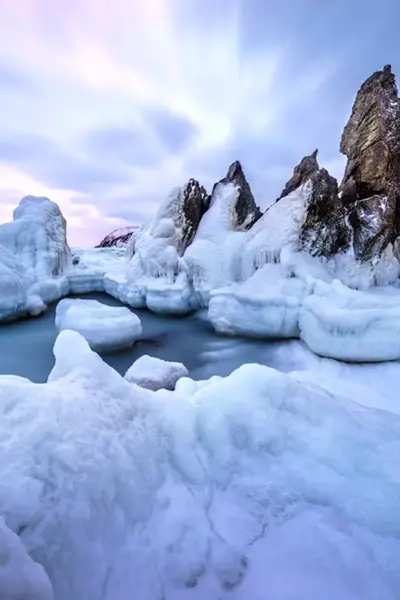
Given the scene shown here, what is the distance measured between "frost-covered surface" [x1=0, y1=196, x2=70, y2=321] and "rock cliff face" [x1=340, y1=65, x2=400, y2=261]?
395 inches

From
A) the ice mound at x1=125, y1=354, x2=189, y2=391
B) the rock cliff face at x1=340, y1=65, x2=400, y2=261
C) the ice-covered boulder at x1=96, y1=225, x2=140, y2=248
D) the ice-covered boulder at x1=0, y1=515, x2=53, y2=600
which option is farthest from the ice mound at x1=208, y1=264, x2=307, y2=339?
the ice-covered boulder at x1=96, y1=225, x2=140, y2=248

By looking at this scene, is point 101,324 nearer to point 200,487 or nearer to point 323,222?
point 200,487

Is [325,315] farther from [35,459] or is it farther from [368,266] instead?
[35,459]

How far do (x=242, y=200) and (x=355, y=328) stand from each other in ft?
27.0

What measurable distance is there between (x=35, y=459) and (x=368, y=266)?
30.2 ft

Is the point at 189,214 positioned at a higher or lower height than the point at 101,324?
higher

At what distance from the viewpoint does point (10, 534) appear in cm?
113

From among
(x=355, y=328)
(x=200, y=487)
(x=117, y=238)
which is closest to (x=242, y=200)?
(x=355, y=328)

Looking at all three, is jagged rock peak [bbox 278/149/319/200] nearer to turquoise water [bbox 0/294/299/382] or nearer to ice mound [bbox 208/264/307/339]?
ice mound [bbox 208/264/307/339]

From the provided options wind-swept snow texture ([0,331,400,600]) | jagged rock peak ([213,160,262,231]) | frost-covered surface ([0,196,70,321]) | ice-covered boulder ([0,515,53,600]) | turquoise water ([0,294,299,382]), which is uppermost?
jagged rock peak ([213,160,262,231])

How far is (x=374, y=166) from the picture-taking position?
9.99 metres

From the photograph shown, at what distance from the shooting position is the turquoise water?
20.6 feet

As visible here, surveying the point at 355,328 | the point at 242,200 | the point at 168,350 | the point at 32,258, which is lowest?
the point at 168,350

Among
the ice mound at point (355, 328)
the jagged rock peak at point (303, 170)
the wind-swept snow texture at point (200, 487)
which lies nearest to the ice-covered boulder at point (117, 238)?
the jagged rock peak at point (303, 170)
